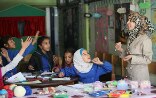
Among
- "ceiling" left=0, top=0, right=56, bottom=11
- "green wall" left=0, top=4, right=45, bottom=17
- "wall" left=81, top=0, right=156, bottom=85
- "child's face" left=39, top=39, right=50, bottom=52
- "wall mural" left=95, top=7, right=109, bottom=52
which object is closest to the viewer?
"wall" left=81, top=0, right=156, bottom=85

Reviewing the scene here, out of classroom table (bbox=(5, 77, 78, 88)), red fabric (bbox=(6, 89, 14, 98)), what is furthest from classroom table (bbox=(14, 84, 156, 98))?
classroom table (bbox=(5, 77, 78, 88))

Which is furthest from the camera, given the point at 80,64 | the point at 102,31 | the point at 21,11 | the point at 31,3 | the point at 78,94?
the point at 31,3

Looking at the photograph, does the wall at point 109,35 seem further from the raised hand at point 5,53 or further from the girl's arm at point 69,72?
the raised hand at point 5,53

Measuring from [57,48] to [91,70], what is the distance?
4.18 metres

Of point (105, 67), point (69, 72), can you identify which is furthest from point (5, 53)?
point (105, 67)

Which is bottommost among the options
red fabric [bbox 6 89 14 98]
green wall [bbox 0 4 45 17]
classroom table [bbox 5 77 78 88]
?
classroom table [bbox 5 77 78 88]

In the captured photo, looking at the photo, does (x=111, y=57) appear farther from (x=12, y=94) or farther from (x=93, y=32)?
(x=12, y=94)

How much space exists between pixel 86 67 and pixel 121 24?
56.4 inches

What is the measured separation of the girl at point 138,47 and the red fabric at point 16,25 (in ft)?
13.7

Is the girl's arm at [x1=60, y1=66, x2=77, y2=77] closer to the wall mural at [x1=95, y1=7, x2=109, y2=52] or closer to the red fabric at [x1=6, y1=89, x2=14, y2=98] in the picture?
the red fabric at [x1=6, y1=89, x2=14, y2=98]

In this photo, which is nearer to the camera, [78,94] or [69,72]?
[78,94]

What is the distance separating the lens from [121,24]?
15.3 feet

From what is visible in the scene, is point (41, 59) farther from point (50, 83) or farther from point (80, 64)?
point (80, 64)

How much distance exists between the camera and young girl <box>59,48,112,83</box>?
11.3 ft
